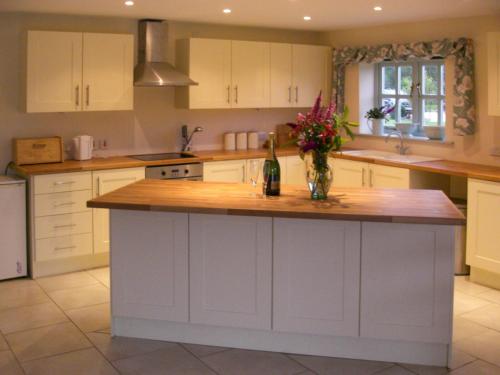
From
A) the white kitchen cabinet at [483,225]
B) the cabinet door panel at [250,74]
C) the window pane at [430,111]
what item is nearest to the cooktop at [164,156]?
the cabinet door panel at [250,74]

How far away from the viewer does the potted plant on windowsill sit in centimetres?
693

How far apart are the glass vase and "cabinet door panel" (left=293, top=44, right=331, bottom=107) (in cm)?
314

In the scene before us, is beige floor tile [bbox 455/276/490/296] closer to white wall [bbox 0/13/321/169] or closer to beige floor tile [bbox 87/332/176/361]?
beige floor tile [bbox 87/332/176/361]

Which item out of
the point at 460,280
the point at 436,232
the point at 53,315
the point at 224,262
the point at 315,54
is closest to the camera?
the point at 436,232

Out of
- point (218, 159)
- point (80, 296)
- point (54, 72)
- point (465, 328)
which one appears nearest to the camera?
point (465, 328)

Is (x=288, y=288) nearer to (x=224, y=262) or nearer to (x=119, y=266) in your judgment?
(x=224, y=262)

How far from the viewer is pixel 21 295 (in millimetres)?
5219

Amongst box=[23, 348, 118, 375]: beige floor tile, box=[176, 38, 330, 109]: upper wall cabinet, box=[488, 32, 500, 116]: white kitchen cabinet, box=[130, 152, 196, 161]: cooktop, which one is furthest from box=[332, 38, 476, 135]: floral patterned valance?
box=[23, 348, 118, 375]: beige floor tile

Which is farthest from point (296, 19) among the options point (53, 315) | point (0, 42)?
point (53, 315)

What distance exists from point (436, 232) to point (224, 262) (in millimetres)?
1240

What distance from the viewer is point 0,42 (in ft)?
19.0

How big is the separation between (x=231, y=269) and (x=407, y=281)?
1026mm

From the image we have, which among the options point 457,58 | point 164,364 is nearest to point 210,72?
point 457,58

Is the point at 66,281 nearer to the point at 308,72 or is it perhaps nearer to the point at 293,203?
the point at 293,203
